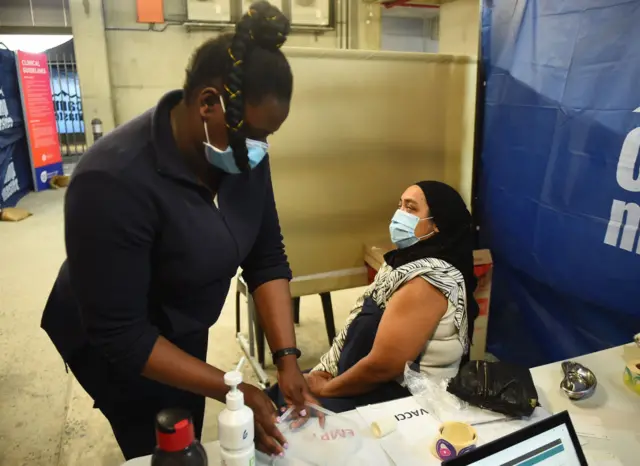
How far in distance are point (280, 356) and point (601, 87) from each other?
1.44 meters

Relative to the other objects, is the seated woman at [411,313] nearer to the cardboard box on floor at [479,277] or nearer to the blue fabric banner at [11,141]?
the cardboard box on floor at [479,277]

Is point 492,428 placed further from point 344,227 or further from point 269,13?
point 344,227

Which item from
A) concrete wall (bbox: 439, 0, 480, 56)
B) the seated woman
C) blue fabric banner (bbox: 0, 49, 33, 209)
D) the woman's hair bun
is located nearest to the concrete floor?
the seated woman

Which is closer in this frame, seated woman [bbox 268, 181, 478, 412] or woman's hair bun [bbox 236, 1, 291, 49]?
woman's hair bun [bbox 236, 1, 291, 49]

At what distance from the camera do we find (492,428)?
1.03 metres

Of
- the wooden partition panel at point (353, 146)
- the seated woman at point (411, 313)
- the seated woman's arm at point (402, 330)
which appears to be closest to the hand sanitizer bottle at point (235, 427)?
the seated woman at point (411, 313)

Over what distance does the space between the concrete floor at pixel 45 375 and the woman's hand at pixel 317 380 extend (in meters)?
0.74

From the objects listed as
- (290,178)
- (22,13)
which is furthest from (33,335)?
(22,13)

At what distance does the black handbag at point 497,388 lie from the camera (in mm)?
1050

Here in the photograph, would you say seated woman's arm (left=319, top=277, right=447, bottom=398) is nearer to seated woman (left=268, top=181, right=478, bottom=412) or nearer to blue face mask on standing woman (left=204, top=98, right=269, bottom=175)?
seated woman (left=268, top=181, right=478, bottom=412)

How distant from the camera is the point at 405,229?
1.59 metres

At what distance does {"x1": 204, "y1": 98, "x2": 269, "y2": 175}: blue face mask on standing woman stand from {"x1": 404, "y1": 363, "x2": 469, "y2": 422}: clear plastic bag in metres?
0.62

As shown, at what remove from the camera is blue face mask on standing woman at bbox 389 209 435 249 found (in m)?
1.59

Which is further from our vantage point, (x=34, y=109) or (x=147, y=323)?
(x=34, y=109)
